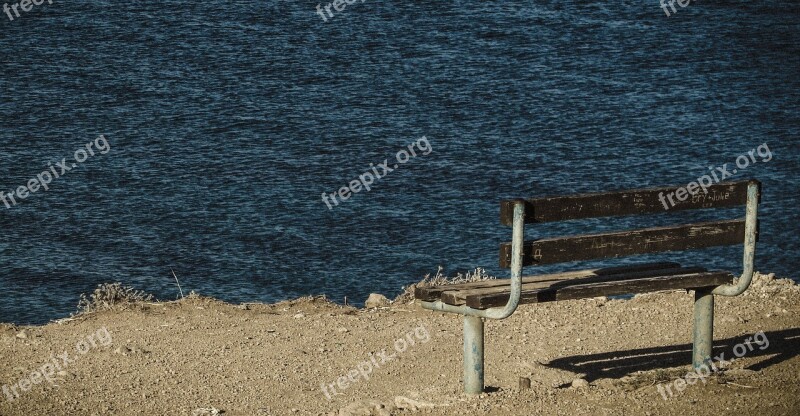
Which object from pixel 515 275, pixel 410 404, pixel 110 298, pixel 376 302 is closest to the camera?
pixel 515 275

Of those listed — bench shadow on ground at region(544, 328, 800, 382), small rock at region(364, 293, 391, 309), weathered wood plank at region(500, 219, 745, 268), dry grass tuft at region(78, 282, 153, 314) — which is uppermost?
weathered wood plank at region(500, 219, 745, 268)

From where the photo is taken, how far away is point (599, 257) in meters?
6.60

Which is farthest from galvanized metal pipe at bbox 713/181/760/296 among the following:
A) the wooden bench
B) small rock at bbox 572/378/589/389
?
small rock at bbox 572/378/589/389

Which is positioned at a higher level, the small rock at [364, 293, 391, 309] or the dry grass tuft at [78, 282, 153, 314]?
the dry grass tuft at [78, 282, 153, 314]

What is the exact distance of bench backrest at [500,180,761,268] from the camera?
248 inches

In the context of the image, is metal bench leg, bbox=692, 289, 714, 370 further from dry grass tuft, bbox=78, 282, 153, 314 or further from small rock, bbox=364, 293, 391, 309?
dry grass tuft, bbox=78, 282, 153, 314

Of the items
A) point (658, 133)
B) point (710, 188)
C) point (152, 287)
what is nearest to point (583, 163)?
point (658, 133)

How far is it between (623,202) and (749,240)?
38.9 inches

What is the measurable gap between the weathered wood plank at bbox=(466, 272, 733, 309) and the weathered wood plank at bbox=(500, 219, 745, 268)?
0.18 meters

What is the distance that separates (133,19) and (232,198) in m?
6.78

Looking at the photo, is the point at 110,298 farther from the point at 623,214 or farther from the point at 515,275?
the point at 623,214

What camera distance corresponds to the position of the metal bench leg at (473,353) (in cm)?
654

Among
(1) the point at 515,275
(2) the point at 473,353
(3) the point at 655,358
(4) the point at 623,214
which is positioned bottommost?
(3) the point at 655,358

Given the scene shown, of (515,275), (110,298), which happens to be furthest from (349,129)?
(515,275)
